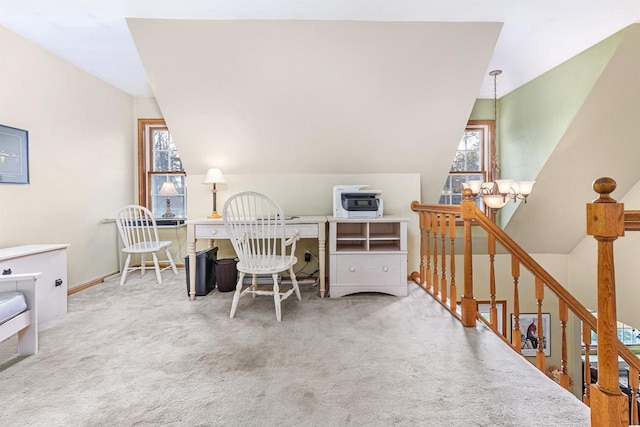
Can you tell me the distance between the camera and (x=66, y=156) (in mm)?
3068

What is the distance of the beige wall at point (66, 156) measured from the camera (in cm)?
256

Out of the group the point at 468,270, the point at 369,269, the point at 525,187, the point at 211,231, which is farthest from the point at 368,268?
the point at 525,187

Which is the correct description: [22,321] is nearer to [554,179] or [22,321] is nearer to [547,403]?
[547,403]

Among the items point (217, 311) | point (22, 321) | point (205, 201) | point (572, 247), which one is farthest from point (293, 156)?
point (572, 247)

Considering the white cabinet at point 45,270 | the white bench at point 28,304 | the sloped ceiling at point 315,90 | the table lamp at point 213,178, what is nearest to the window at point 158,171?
the sloped ceiling at point 315,90

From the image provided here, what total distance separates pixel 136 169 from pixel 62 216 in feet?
4.23

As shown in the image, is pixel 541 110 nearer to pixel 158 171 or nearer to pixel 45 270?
pixel 158 171

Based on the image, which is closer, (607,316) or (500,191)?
(607,316)

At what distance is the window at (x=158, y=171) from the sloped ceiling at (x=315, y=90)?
855 mm

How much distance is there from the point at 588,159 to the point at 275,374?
366cm

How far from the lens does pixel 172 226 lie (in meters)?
3.94

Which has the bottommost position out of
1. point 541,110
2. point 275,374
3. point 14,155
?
point 275,374

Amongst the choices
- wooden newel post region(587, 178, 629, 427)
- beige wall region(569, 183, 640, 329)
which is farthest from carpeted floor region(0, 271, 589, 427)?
beige wall region(569, 183, 640, 329)

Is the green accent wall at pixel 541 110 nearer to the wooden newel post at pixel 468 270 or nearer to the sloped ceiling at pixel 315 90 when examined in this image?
the sloped ceiling at pixel 315 90
